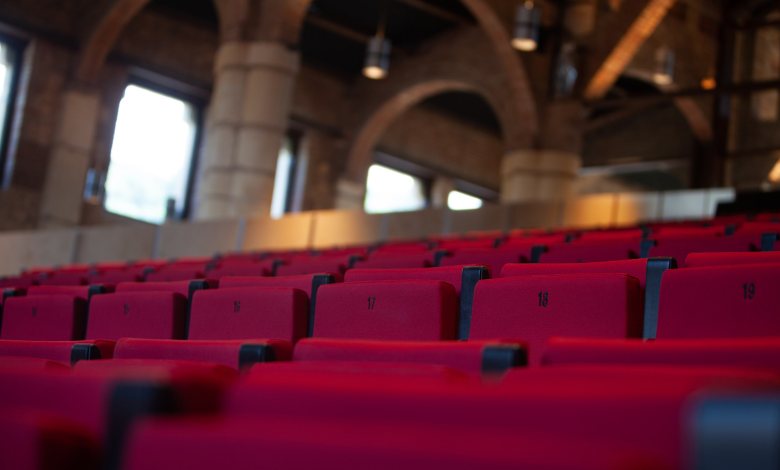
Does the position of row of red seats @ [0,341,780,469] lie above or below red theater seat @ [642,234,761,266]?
below

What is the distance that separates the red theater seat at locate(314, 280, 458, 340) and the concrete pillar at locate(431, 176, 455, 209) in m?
18.1

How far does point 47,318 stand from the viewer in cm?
374

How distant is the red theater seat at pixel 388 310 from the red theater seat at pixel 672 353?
2.93 feet

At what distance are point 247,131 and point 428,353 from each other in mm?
10318

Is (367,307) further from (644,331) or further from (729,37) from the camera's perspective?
(729,37)

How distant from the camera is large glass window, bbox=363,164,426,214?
803 inches

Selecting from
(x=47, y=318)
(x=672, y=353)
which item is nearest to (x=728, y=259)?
(x=672, y=353)

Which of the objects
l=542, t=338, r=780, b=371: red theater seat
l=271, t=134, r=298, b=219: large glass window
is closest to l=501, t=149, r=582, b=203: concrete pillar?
l=271, t=134, r=298, b=219: large glass window

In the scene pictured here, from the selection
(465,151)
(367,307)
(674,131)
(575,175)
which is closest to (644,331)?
(367,307)

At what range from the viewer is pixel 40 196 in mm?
15133

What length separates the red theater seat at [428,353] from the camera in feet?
5.85

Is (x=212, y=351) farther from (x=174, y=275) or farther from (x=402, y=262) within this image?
(x=174, y=275)

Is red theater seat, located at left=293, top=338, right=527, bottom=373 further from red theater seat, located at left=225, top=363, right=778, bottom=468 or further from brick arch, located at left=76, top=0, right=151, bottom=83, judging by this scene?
brick arch, located at left=76, top=0, right=151, bottom=83

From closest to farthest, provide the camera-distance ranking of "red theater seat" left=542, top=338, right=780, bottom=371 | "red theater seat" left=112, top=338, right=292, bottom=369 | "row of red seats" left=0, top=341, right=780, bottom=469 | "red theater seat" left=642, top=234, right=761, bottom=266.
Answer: "row of red seats" left=0, top=341, right=780, bottom=469, "red theater seat" left=542, top=338, right=780, bottom=371, "red theater seat" left=112, top=338, right=292, bottom=369, "red theater seat" left=642, top=234, right=761, bottom=266
